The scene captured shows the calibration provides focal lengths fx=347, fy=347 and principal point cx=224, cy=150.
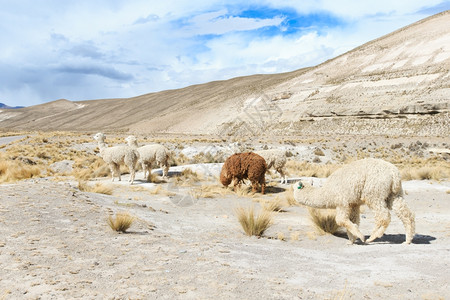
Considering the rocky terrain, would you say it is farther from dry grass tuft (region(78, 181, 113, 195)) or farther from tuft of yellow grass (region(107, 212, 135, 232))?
dry grass tuft (region(78, 181, 113, 195))

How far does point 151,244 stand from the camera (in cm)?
522

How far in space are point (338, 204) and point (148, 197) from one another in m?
6.21

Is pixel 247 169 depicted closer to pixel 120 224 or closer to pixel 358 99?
pixel 120 224

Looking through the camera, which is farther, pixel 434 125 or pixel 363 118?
pixel 363 118

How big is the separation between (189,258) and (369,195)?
312cm

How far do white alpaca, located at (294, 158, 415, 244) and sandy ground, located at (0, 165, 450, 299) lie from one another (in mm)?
390

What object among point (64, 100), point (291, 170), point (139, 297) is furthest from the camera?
point (64, 100)

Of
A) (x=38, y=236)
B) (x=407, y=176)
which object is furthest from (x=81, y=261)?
(x=407, y=176)

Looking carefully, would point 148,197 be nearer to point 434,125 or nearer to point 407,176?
point 407,176

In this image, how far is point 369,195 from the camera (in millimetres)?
5691

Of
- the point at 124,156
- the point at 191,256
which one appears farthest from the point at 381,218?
the point at 124,156

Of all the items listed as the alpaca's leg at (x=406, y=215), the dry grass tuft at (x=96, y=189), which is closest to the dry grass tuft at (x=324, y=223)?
the alpaca's leg at (x=406, y=215)

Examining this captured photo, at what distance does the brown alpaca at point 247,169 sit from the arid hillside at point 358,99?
20.2m

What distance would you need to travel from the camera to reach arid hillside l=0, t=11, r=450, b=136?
3941 centimetres
